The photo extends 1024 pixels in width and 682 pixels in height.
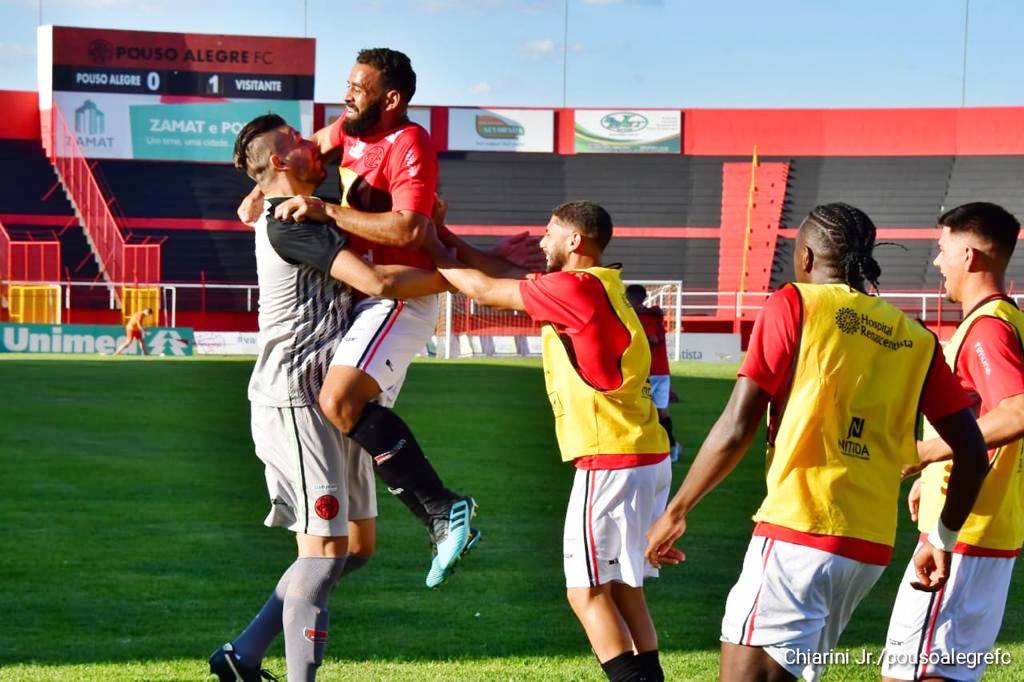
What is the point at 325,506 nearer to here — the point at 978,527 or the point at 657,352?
the point at 978,527

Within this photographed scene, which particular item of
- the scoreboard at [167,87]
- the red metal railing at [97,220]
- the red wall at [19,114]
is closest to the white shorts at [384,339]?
the red metal railing at [97,220]

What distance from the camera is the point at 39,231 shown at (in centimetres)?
4525

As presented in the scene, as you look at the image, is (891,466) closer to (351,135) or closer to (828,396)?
(828,396)

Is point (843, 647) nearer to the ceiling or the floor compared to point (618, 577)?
nearer to the floor

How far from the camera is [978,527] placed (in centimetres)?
460

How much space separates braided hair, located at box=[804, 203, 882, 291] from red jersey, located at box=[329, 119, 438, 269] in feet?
5.13

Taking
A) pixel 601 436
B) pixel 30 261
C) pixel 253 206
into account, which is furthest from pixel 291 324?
pixel 30 261

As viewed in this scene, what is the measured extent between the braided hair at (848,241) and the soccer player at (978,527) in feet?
2.30

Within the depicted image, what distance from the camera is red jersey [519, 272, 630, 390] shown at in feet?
16.6

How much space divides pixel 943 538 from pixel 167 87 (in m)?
48.4

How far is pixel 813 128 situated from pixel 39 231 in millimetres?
26103

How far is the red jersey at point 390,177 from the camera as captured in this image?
5.14 meters

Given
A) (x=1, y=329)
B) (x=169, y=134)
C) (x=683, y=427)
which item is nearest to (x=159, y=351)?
(x=1, y=329)

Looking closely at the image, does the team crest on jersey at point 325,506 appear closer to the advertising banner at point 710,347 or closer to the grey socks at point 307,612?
the grey socks at point 307,612
